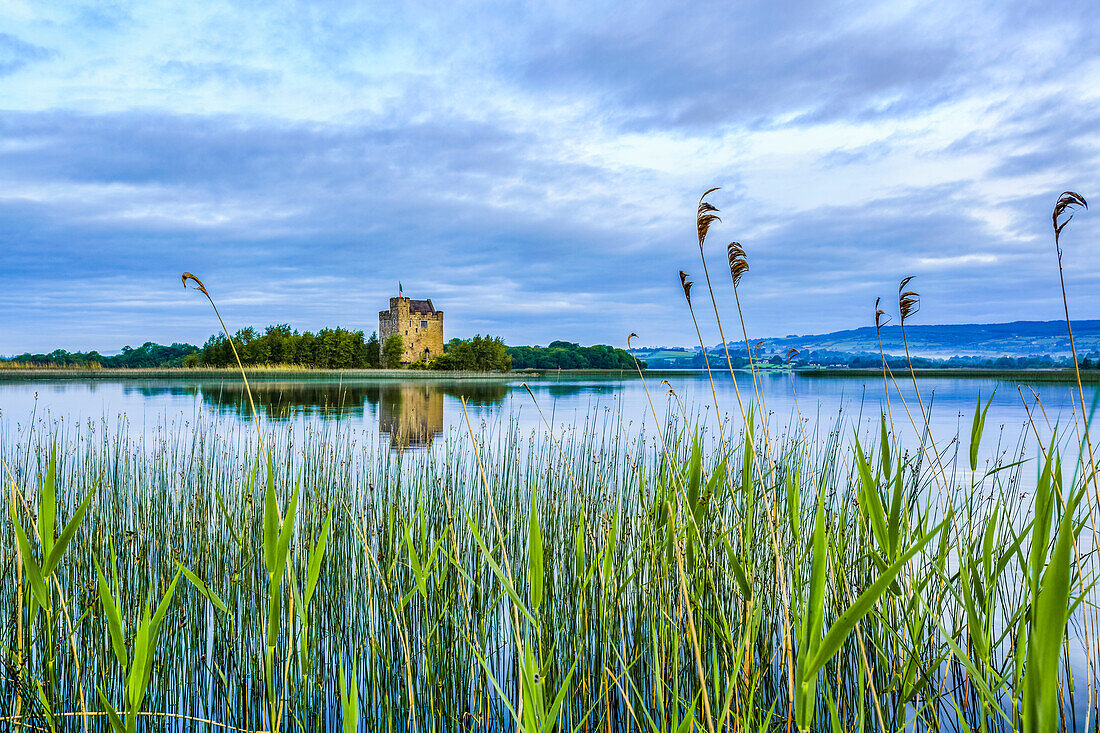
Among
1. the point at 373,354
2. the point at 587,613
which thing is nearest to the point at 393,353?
the point at 373,354

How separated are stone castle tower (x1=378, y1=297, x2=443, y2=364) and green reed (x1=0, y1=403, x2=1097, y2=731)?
46647 millimetres

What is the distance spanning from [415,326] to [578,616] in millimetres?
49415

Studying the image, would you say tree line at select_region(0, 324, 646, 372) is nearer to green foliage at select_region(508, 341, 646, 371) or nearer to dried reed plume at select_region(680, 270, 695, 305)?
green foliage at select_region(508, 341, 646, 371)

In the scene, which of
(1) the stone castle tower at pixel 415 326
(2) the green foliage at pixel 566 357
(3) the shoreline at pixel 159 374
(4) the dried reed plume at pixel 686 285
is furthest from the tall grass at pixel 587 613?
(2) the green foliage at pixel 566 357

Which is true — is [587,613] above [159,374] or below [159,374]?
below

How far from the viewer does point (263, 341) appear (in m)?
38.7

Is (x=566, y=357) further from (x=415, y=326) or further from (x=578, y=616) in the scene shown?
(x=578, y=616)

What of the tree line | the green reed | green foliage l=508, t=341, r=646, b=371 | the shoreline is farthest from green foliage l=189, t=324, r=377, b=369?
the green reed

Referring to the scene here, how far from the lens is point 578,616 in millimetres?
2234

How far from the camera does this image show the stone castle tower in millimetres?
49750

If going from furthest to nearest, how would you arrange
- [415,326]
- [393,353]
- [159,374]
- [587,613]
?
[415,326], [393,353], [159,374], [587,613]

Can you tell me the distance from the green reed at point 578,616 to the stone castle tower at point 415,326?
46647 mm

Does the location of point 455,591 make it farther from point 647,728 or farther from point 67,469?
point 67,469

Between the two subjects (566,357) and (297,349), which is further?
(566,357)
